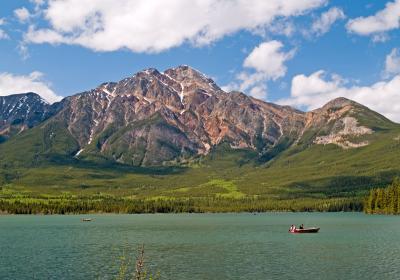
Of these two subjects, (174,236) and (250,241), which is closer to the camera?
(250,241)

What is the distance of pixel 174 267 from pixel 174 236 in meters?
69.3

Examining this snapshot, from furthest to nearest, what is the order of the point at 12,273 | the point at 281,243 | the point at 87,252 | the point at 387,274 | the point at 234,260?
the point at 281,243 → the point at 87,252 → the point at 234,260 → the point at 12,273 → the point at 387,274

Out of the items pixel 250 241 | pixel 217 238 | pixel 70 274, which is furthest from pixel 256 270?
pixel 217 238

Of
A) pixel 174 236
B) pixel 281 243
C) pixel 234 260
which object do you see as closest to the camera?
pixel 234 260

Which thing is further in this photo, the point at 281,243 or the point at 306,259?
the point at 281,243

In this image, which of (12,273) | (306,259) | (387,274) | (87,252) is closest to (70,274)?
(12,273)

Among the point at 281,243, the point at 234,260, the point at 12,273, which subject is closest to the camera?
the point at 12,273

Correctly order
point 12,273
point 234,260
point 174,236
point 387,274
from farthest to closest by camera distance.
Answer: point 174,236 < point 234,260 < point 12,273 < point 387,274

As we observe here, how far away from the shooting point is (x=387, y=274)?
8269cm

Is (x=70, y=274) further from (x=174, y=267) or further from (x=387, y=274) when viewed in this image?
(x=387, y=274)

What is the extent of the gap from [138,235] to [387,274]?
322 ft

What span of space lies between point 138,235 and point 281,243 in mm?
51716

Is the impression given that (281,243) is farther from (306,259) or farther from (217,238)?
(306,259)

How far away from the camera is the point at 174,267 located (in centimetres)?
9294
